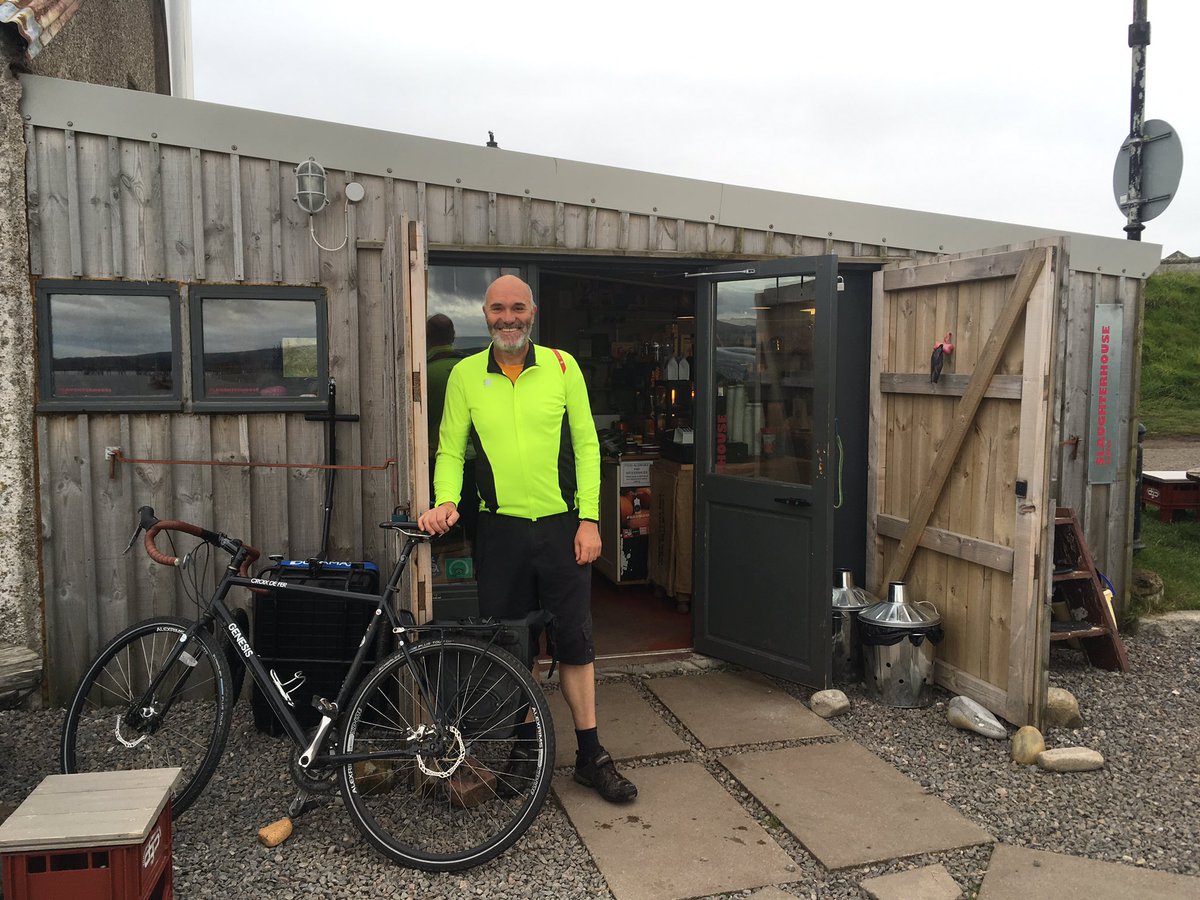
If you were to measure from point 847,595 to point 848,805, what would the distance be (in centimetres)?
159

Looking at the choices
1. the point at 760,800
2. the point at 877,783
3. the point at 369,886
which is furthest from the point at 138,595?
the point at 877,783

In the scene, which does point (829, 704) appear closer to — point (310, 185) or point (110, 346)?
point (310, 185)

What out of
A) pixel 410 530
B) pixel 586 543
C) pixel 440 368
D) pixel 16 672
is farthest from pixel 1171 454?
pixel 16 672

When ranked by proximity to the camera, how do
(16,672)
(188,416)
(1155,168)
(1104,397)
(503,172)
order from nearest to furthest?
1. (16,672)
2. (188,416)
3. (503,172)
4. (1104,397)
5. (1155,168)

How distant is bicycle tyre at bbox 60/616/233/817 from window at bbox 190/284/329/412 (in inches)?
50.6

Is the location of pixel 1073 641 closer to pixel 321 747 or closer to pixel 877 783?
pixel 877 783

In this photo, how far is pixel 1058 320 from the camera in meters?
4.16

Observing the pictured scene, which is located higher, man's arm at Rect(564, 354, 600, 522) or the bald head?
the bald head

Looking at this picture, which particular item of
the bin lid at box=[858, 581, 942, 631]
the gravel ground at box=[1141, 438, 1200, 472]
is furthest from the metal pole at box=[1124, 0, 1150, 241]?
the gravel ground at box=[1141, 438, 1200, 472]

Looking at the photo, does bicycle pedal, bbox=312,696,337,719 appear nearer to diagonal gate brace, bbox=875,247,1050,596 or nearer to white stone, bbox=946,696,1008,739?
white stone, bbox=946,696,1008,739

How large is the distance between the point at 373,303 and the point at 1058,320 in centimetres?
333

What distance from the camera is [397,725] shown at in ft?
11.8

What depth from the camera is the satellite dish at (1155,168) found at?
640cm

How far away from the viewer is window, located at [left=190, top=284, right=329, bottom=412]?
455 centimetres
